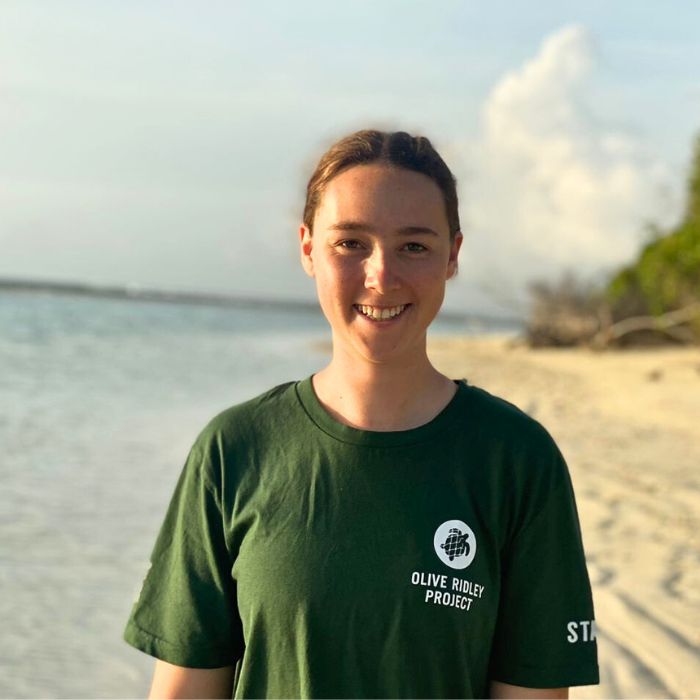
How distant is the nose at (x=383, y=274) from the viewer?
203 centimetres

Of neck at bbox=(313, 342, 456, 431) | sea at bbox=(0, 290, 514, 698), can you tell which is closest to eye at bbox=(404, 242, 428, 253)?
neck at bbox=(313, 342, 456, 431)

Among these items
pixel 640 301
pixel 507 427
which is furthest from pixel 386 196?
pixel 640 301

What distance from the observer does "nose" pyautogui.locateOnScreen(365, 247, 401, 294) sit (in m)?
2.03

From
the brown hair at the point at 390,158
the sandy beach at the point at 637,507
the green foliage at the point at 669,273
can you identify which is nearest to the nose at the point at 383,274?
the brown hair at the point at 390,158

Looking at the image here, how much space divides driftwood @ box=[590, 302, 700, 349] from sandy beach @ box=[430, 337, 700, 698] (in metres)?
6.21

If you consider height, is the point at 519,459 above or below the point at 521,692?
above

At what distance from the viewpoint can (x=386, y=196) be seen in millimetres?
2033

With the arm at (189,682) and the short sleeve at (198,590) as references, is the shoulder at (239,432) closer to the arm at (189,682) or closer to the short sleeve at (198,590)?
the short sleeve at (198,590)

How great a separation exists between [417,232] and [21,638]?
4.67 m

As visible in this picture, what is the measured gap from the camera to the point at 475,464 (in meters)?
2.01

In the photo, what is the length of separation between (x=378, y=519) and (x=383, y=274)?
464 mm

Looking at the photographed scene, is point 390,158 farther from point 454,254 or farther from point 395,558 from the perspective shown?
point 395,558

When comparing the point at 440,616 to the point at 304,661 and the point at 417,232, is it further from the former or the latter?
the point at 417,232

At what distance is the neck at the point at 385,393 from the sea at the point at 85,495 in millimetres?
3544
